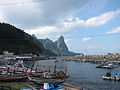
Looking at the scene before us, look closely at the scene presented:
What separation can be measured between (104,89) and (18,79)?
18.0 meters

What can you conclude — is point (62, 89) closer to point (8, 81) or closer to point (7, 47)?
point (8, 81)

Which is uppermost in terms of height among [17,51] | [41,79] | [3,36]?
[3,36]

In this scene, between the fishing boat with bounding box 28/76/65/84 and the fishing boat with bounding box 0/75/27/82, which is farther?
the fishing boat with bounding box 0/75/27/82

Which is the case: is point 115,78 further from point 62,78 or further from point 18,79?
point 18,79

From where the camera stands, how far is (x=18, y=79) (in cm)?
3516

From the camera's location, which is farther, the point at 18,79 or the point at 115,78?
the point at 115,78

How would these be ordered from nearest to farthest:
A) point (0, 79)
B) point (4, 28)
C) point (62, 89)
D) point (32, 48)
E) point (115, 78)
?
point (62, 89)
point (0, 79)
point (115, 78)
point (4, 28)
point (32, 48)

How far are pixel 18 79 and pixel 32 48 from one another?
16028 centimetres

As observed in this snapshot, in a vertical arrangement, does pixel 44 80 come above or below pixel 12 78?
below

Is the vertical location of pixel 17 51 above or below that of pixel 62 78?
above

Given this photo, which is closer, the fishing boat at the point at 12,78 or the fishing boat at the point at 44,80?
the fishing boat at the point at 44,80

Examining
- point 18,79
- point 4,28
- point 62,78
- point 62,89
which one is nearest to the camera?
point 62,89

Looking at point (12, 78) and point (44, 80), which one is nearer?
point (44, 80)

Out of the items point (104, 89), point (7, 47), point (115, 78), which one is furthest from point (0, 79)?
point (7, 47)
